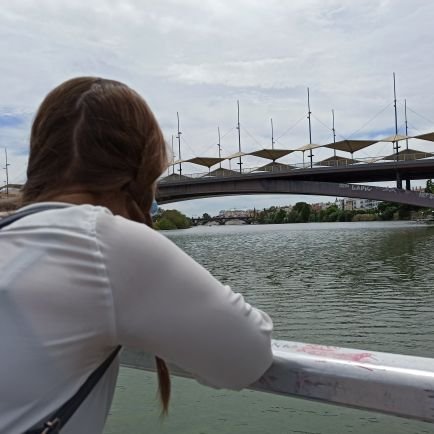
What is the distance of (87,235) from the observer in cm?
87

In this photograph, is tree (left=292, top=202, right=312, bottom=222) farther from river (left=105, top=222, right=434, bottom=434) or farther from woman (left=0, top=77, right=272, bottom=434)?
woman (left=0, top=77, right=272, bottom=434)

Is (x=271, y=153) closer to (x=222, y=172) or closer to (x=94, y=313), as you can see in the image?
(x=222, y=172)

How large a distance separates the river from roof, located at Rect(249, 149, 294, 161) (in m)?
30.0

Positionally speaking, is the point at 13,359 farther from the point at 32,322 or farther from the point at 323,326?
the point at 323,326

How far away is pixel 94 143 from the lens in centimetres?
102

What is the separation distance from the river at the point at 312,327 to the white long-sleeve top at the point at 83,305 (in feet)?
7.75

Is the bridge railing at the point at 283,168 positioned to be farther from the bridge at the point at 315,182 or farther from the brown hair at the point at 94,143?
the brown hair at the point at 94,143

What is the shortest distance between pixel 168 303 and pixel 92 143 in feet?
1.19

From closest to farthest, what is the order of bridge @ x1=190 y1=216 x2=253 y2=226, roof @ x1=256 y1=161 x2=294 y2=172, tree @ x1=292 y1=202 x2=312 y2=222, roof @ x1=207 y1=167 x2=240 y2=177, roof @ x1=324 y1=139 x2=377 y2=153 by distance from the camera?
roof @ x1=256 y1=161 x2=294 y2=172 < roof @ x1=207 y1=167 x2=240 y2=177 < roof @ x1=324 y1=139 x2=377 y2=153 < bridge @ x1=190 y1=216 x2=253 y2=226 < tree @ x1=292 y1=202 x2=312 y2=222

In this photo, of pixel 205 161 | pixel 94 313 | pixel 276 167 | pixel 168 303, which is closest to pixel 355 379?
pixel 168 303

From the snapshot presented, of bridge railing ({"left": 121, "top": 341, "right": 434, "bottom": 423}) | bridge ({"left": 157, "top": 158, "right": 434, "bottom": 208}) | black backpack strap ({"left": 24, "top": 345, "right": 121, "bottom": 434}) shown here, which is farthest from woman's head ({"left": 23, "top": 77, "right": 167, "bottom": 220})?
bridge ({"left": 157, "top": 158, "right": 434, "bottom": 208})

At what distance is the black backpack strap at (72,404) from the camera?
33.4 inches

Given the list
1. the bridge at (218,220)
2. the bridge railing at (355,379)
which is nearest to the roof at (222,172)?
the bridge railing at (355,379)

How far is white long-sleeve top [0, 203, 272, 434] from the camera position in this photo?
0.85 meters
